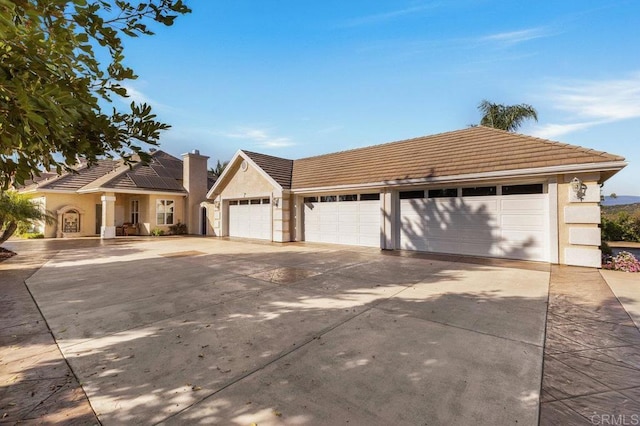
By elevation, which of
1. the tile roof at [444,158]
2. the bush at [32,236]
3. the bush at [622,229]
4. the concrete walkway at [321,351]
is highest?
the tile roof at [444,158]

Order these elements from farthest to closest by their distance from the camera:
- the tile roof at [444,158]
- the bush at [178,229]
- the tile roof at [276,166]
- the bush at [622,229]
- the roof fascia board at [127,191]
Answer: the bush at [178,229], the roof fascia board at [127,191], the bush at [622,229], the tile roof at [276,166], the tile roof at [444,158]

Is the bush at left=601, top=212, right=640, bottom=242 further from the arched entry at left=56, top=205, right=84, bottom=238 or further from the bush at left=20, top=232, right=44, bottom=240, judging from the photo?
the bush at left=20, top=232, right=44, bottom=240

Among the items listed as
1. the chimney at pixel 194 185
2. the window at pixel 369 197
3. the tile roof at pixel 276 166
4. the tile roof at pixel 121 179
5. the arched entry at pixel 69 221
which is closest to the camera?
the window at pixel 369 197

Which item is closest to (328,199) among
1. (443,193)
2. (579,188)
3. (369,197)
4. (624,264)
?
(369,197)

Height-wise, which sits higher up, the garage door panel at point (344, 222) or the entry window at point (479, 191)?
the entry window at point (479, 191)

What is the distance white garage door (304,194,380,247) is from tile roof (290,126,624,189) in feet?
3.59

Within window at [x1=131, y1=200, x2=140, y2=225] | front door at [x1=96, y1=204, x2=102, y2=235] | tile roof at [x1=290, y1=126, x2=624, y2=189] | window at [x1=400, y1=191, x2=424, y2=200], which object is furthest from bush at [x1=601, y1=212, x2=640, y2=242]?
front door at [x1=96, y1=204, x2=102, y2=235]

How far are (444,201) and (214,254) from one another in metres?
9.79

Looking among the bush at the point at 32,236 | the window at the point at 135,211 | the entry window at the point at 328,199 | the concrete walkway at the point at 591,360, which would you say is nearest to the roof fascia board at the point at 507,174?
the entry window at the point at 328,199

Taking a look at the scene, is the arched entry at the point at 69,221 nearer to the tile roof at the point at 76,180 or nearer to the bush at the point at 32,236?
the bush at the point at 32,236

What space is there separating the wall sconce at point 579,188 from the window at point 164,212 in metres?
23.6

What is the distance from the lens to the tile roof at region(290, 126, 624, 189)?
927cm

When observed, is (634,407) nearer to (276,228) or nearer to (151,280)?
(151,280)

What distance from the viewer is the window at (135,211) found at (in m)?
22.0
